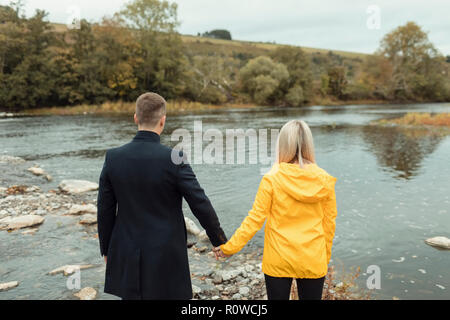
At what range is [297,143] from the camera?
2.98m

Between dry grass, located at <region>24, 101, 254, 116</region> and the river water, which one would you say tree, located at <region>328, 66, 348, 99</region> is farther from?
the river water

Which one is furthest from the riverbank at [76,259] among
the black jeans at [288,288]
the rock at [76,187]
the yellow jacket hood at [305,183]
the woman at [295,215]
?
the yellow jacket hood at [305,183]

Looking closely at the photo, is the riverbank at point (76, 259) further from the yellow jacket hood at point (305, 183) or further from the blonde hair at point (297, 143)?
the blonde hair at point (297, 143)

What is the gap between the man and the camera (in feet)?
9.13

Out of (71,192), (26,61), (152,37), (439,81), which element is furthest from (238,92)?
(71,192)

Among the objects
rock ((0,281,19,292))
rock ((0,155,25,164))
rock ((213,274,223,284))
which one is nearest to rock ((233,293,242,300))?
rock ((213,274,223,284))

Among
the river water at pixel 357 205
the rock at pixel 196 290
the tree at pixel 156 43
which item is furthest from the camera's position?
the tree at pixel 156 43

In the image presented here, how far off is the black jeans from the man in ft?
2.66

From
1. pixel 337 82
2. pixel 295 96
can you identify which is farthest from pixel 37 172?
pixel 337 82

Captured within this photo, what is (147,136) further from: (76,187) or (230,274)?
(76,187)

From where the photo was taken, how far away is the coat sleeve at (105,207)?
2.98 metres

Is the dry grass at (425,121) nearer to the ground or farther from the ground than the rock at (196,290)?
farther from the ground

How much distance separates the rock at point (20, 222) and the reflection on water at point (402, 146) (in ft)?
40.0

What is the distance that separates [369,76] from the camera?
2985 inches
